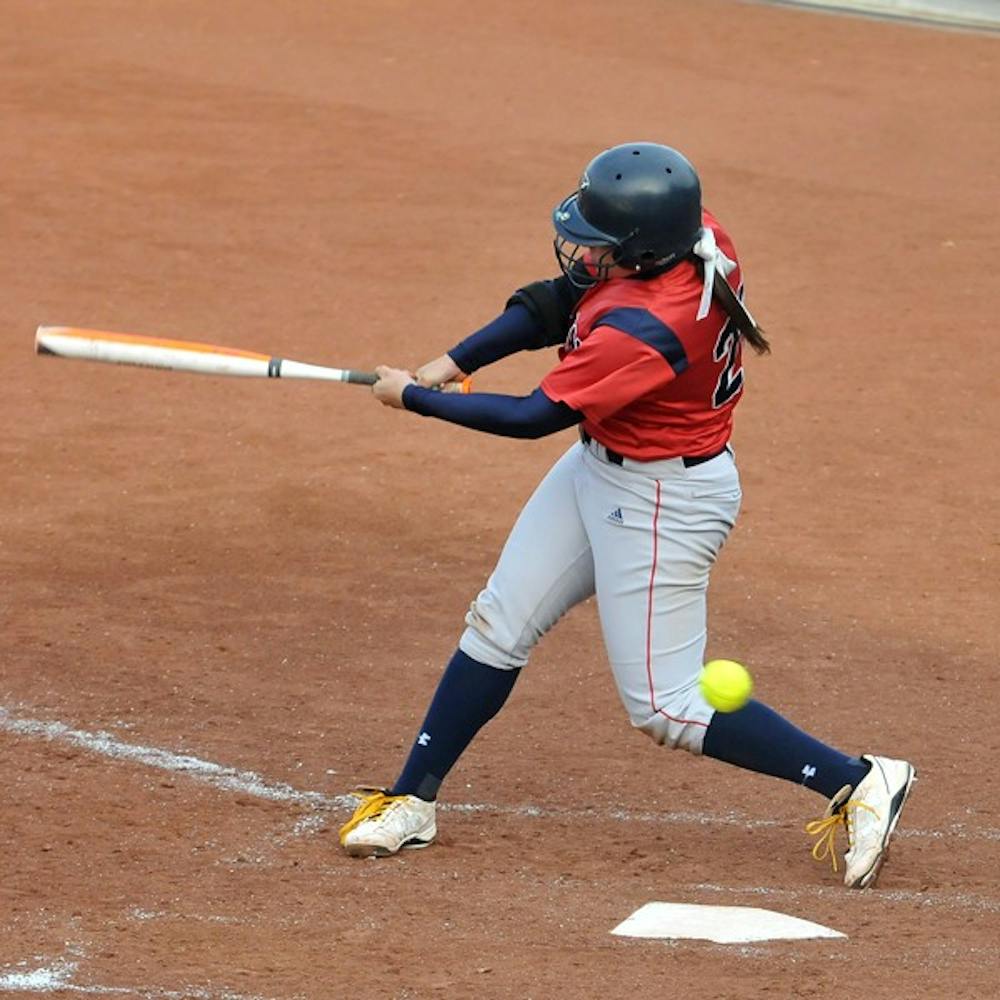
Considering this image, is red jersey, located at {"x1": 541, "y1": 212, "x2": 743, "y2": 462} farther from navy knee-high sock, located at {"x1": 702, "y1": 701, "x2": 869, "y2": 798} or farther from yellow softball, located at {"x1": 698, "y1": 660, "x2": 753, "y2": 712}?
navy knee-high sock, located at {"x1": 702, "y1": 701, "x2": 869, "y2": 798}

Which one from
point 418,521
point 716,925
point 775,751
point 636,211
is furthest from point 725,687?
point 418,521

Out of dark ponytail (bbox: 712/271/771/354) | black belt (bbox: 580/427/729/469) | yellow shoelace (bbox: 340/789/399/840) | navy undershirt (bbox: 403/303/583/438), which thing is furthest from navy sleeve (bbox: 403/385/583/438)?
yellow shoelace (bbox: 340/789/399/840)

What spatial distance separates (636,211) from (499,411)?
1.83ft

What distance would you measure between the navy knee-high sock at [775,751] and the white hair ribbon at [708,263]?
0.99m

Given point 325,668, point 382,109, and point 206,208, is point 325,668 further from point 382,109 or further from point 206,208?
point 382,109

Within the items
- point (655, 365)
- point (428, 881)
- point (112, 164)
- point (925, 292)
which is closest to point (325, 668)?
point (428, 881)

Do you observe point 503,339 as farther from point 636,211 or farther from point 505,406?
point 636,211

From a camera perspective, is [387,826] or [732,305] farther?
[387,826]

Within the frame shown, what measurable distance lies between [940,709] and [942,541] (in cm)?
152

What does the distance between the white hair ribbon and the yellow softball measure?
865 mm

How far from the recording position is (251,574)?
7.07 meters

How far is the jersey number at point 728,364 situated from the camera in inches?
187

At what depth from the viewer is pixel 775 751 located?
4957 mm

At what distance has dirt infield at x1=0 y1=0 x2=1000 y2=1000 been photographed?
15.0 feet
